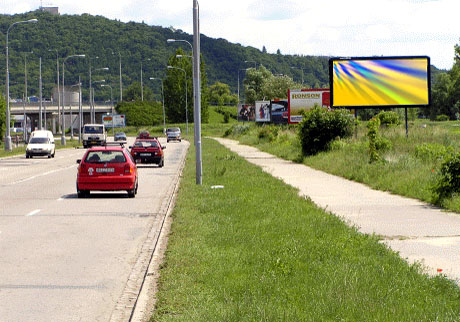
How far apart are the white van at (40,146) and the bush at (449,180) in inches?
1495

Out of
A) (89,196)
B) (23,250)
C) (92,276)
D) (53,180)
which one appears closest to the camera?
(92,276)

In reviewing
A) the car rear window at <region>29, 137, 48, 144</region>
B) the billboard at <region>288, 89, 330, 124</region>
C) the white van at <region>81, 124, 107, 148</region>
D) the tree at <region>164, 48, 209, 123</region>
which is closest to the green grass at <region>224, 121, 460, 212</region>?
the car rear window at <region>29, 137, 48, 144</region>

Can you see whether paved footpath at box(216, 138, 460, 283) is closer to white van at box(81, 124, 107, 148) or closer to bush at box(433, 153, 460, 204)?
bush at box(433, 153, 460, 204)

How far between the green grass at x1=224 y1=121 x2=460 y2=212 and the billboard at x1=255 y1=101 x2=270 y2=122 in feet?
136

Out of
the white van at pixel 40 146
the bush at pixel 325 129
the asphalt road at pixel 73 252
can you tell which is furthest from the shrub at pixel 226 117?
the asphalt road at pixel 73 252

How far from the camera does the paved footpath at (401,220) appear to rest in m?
10.9

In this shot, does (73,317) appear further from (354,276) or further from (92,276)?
(354,276)

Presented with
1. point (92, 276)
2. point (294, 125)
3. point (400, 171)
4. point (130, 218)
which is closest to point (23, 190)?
point (130, 218)

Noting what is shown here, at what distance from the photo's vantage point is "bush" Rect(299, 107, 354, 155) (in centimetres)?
4081

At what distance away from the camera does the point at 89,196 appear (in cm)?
2231

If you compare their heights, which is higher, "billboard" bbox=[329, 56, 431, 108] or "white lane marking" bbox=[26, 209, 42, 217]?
"billboard" bbox=[329, 56, 431, 108]

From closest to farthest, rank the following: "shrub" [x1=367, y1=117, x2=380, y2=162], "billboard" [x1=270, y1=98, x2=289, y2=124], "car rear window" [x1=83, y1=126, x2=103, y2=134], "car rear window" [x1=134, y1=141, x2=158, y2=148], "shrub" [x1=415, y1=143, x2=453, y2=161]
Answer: "shrub" [x1=415, y1=143, x2=453, y2=161]
"shrub" [x1=367, y1=117, x2=380, y2=162]
"car rear window" [x1=134, y1=141, x2=158, y2=148]
"car rear window" [x1=83, y1=126, x2=103, y2=134]
"billboard" [x1=270, y1=98, x2=289, y2=124]

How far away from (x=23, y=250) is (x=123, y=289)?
139 inches

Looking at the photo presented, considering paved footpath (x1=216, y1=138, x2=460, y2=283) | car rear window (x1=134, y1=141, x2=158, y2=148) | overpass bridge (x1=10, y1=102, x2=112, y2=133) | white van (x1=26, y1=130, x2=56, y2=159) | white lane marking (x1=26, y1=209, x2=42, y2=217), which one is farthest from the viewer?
overpass bridge (x1=10, y1=102, x2=112, y2=133)
